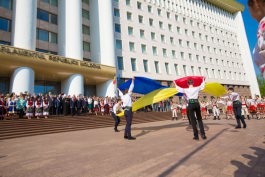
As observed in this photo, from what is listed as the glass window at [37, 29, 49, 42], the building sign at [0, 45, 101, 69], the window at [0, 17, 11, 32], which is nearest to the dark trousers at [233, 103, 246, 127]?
the building sign at [0, 45, 101, 69]

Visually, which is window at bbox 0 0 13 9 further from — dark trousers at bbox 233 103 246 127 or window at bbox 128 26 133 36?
dark trousers at bbox 233 103 246 127

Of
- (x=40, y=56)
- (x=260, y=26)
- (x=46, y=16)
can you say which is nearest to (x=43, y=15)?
(x=46, y=16)

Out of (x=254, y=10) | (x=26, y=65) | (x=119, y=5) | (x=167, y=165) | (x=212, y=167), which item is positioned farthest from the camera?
(x=119, y=5)

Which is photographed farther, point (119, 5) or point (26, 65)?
point (119, 5)

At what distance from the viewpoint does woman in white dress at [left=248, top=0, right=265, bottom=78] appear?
1872 millimetres

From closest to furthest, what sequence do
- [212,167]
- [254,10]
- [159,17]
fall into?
[254,10] → [212,167] → [159,17]

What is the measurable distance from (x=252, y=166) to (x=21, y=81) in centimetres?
2063

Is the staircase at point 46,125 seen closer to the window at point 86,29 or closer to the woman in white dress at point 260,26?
the woman in white dress at point 260,26

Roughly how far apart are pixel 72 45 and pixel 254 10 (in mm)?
24194

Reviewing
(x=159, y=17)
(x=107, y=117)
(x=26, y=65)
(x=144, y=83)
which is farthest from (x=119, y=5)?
(x=144, y=83)

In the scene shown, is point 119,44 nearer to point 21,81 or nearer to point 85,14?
point 85,14

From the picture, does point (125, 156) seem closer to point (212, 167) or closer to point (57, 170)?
point (57, 170)

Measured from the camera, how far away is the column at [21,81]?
59.7 ft

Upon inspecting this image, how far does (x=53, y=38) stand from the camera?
1008 inches
